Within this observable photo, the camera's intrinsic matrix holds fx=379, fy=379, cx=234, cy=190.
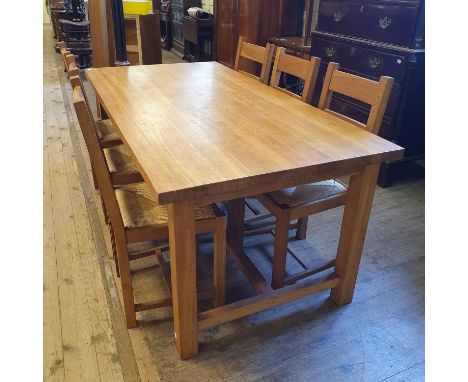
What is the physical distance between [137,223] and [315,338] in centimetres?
84

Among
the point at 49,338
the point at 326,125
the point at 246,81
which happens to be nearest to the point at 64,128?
the point at 246,81

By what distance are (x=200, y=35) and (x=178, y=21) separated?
62.0 inches

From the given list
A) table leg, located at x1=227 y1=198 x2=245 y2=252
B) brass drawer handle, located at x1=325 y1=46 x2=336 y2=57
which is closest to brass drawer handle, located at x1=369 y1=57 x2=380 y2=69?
brass drawer handle, located at x1=325 y1=46 x2=336 y2=57

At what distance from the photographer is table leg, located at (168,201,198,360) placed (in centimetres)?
113

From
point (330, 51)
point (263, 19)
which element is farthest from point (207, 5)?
point (330, 51)

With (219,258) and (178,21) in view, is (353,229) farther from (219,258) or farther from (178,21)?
(178,21)

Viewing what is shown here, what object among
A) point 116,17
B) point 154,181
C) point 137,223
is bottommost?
point 137,223

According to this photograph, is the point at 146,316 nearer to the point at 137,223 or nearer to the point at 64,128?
the point at 137,223

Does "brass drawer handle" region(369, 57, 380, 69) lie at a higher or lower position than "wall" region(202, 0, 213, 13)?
lower

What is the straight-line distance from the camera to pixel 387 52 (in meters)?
2.48

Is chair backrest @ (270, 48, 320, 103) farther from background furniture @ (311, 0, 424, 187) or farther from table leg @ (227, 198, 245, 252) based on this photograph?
background furniture @ (311, 0, 424, 187)

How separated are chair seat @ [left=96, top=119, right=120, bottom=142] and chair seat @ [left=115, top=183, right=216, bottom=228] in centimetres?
63

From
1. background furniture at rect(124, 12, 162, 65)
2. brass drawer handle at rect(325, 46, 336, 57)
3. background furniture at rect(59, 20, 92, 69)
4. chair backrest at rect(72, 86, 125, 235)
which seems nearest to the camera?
chair backrest at rect(72, 86, 125, 235)

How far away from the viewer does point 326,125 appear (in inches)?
58.4
